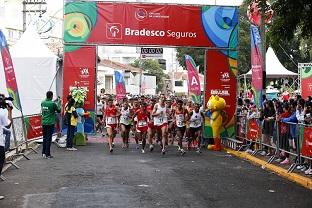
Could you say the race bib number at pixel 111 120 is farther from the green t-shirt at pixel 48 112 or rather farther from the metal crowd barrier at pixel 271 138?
the metal crowd barrier at pixel 271 138

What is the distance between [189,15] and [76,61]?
4.58 meters

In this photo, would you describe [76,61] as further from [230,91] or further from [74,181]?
[74,181]

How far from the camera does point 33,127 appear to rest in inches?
721

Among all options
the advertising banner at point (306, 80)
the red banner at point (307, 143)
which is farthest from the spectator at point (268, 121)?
the advertising banner at point (306, 80)

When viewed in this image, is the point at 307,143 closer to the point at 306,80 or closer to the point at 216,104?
the point at 216,104

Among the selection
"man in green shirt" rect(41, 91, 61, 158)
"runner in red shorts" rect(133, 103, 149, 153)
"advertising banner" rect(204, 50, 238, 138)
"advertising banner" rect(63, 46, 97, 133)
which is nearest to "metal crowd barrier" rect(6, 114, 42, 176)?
"man in green shirt" rect(41, 91, 61, 158)

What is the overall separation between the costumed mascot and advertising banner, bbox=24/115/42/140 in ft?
20.2

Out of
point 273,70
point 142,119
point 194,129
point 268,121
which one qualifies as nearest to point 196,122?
point 194,129

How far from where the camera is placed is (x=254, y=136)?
55.2 feet

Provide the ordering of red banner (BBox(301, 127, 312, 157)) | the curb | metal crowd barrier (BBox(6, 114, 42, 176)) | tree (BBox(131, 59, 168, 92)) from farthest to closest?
1. tree (BBox(131, 59, 168, 92))
2. metal crowd barrier (BBox(6, 114, 42, 176))
3. red banner (BBox(301, 127, 312, 157))
4. the curb

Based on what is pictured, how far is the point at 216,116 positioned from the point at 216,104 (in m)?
0.54

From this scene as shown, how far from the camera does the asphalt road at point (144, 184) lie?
923 cm

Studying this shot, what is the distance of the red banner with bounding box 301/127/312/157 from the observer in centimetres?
1192

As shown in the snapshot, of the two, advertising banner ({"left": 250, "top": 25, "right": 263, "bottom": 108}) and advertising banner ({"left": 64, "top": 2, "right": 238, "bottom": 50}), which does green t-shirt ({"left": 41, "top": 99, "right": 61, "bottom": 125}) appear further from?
advertising banner ({"left": 250, "top": 25, "right": 263, "bottom": 108})
